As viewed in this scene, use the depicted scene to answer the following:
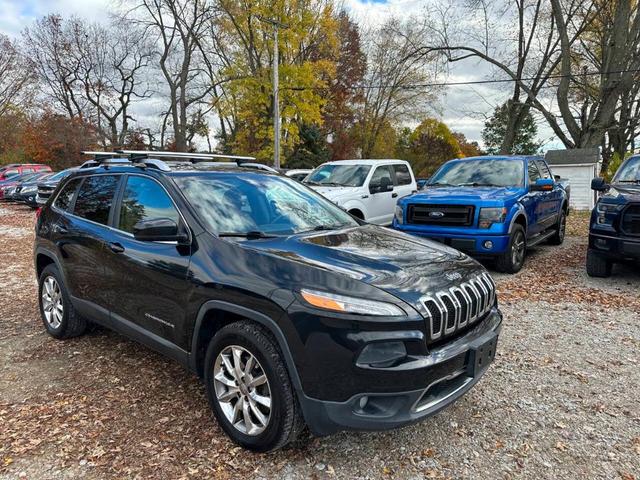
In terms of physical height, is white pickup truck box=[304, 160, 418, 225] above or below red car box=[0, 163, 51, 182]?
below

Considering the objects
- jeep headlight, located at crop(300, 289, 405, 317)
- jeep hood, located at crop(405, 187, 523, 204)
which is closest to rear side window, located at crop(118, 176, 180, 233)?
jeep headlight, located at crop(300, 289, 405, 317)

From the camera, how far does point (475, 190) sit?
7.22 m

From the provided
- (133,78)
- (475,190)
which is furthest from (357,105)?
(475,190)

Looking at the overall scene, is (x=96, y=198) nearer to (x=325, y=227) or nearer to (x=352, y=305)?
(x=325, y=227)

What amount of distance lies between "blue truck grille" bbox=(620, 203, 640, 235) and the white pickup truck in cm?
425

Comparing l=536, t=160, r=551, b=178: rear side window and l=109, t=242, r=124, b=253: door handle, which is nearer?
l=109, t=242, r=124, b=253: door handle

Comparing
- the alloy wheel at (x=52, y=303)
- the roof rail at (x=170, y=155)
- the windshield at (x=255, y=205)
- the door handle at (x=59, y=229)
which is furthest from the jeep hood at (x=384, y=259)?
the alloy wheel at (x=52, y=303)

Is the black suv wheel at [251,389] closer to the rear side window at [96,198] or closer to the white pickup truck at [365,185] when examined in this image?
the rear side window at [96,198]

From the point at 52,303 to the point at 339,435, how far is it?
132 inches

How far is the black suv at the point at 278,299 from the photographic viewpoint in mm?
2305

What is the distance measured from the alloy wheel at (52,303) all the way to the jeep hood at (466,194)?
200 inches

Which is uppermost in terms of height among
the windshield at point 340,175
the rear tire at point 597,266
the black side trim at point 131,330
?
the windshield at point 340,175

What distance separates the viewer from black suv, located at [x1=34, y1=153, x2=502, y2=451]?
230 centimetres

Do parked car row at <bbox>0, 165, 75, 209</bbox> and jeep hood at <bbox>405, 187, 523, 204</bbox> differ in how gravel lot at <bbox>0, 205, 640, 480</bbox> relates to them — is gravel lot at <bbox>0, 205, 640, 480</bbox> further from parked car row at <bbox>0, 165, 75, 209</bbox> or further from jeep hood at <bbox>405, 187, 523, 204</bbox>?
parked car row at <bbox>0, 165, 75, 209</bbox>
